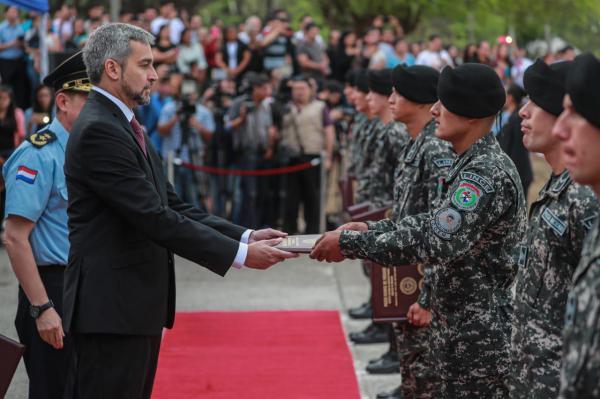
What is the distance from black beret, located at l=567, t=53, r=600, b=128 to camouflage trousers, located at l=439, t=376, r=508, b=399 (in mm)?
2040

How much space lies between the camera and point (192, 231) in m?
4.21

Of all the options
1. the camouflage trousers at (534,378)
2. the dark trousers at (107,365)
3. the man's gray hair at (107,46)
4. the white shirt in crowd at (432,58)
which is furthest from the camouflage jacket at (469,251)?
the white shirt in crowd at (432,58)

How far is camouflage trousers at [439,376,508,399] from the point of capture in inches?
178

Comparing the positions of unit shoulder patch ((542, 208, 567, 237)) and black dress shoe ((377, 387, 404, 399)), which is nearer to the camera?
unit shoulder patch ((542, 208, 567, 237))

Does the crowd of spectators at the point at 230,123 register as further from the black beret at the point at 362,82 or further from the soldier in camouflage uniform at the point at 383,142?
the soldier in camouflage uniform at the point at 383,142

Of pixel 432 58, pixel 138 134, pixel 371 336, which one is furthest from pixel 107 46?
pixel 432 58

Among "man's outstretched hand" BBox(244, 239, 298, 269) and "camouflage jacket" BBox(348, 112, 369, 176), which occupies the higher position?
"man's outstretched hand" BBox(244, 239, 298, 269)

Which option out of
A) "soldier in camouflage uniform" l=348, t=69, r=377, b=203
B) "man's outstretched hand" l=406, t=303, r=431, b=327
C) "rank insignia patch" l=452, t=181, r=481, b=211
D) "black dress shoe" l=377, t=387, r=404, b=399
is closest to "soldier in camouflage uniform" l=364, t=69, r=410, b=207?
"soldier in camouflage uniform" l=348, t=69, r=377, b=203

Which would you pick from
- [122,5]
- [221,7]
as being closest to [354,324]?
[122,5]

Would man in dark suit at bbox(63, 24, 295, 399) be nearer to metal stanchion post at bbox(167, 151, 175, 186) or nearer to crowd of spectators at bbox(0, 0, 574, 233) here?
crowd of spectators at bbox(0, 0, 574, 233)

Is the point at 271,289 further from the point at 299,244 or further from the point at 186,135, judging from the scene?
the point at 299,244

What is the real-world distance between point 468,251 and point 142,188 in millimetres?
1409

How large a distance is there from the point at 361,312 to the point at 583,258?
6688 millimetres

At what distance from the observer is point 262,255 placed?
448 centimetres
